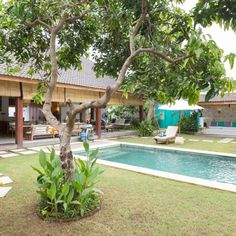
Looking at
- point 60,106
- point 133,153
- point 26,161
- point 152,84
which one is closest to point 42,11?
point 152,84

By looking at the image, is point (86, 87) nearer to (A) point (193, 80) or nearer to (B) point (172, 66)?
(B) point (172, 66)

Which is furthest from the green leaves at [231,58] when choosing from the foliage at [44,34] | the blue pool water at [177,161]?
the blue pool water at [177,161]

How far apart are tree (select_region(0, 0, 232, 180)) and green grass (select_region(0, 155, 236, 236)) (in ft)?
3.41

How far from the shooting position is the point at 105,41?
16.6 ft

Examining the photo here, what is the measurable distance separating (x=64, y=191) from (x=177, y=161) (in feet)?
24.9

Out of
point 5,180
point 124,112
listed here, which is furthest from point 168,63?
point 124,112

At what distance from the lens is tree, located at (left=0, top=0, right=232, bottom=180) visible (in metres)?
3.48

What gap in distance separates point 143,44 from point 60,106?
18145 mm

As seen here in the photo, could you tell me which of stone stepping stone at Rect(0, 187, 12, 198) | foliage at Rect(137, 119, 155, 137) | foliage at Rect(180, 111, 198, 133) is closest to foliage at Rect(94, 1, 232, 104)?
stone stepping stone at Rect(0, 187, 12, 198)

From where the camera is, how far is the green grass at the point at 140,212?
3695mm

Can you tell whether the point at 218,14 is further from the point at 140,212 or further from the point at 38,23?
the point at 38,23

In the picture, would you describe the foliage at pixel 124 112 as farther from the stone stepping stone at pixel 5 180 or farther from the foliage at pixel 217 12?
the foliage at pixel 217 12

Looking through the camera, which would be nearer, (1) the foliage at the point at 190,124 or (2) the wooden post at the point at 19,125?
(2) the wooden post at the point at 19,125

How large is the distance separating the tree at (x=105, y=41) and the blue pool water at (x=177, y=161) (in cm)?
537
